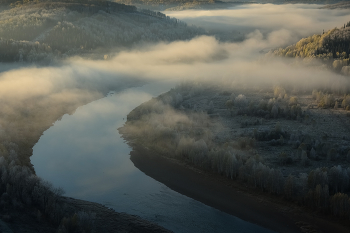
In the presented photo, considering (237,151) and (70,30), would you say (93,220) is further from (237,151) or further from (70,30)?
(70,30)

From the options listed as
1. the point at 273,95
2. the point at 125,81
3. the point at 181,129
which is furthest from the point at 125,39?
the point at 181,129

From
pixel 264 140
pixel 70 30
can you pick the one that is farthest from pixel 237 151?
pixel 70 30

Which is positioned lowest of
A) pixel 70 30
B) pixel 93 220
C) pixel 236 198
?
pixel 236 198

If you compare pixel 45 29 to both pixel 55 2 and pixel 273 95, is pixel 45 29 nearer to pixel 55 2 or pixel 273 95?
pixel 55 2

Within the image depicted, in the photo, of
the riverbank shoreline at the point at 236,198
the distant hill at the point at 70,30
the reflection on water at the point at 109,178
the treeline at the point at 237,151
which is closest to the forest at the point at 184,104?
the treeline at the point at 237,151

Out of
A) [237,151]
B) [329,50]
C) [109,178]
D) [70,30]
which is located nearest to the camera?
[109,178]

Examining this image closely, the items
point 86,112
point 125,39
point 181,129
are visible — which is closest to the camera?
point 181,129

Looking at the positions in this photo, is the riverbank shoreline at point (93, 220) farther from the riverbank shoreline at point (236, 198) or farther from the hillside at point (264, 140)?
the hillside at point (264, 140)
